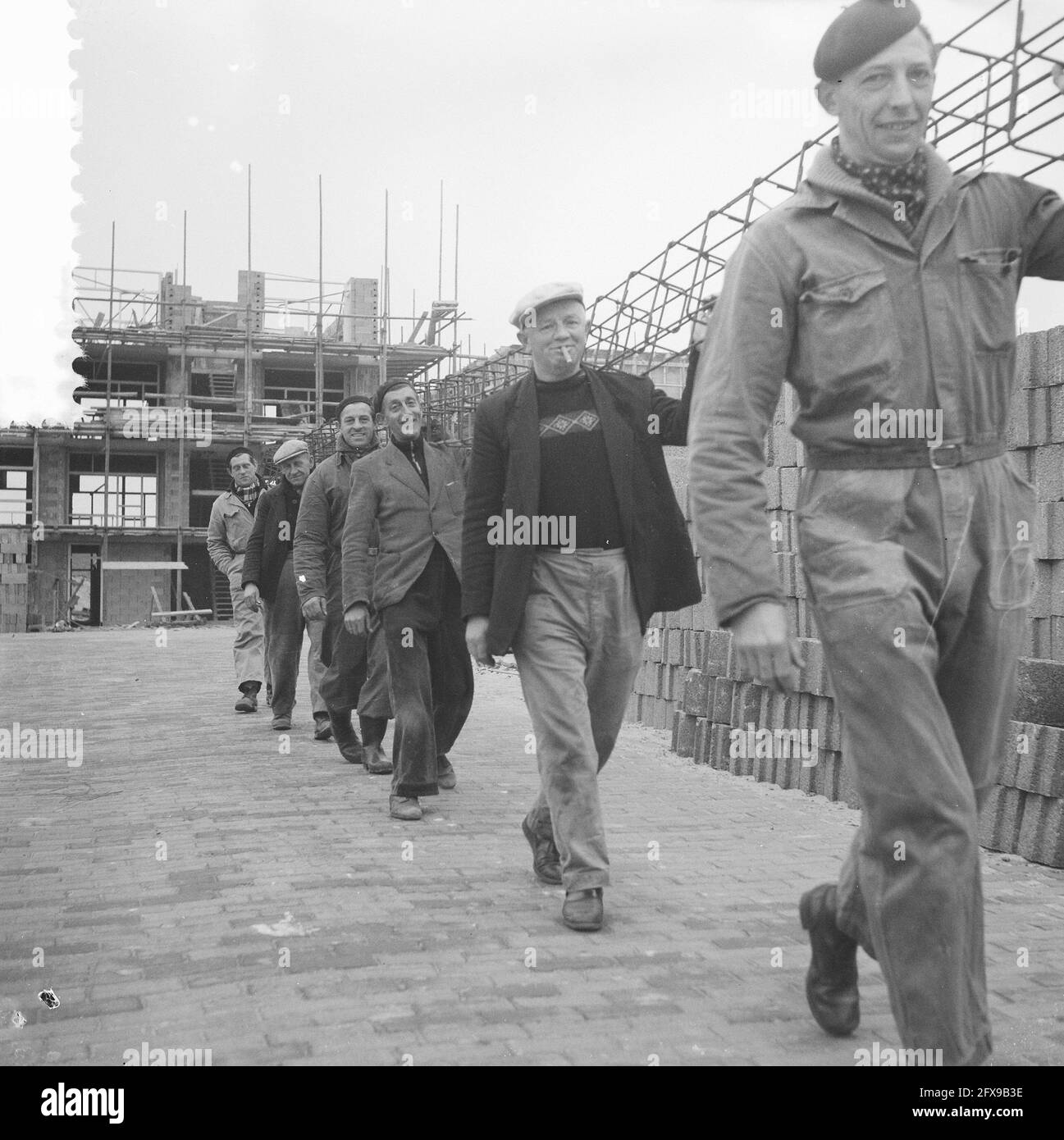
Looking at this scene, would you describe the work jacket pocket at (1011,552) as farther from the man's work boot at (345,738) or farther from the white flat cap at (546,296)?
the man's work boot at (345,738)

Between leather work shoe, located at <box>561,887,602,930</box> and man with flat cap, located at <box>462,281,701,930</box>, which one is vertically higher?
man with flat cap, located at <box>462,281,701,930</box>

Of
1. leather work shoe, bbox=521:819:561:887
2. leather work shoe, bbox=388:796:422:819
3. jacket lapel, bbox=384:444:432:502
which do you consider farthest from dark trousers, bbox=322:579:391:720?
leather work shoe, bbox=521:819:561:887

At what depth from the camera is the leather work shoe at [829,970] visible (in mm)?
3154

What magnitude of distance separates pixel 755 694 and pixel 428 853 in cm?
298

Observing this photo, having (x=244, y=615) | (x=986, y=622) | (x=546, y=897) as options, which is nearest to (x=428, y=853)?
(x=546, y=897)

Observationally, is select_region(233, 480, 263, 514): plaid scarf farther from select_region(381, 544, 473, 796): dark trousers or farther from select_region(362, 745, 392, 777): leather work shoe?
select_region(381, 544, 473, 796): dark trousers

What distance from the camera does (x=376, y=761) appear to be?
26.1 ft

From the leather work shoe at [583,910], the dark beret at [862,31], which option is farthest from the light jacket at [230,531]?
the dark beret at [862,31]

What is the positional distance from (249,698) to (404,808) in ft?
17.8

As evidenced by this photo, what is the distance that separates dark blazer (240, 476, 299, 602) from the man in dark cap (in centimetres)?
99

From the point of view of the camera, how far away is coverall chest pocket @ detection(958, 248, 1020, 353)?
2.79m

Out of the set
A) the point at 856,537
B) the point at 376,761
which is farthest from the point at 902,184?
the point at 376,761

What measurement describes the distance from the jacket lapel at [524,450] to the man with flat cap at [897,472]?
1.80 metres
